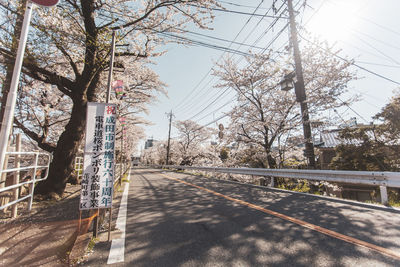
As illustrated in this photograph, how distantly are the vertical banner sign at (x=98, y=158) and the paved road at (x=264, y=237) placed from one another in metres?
0.71

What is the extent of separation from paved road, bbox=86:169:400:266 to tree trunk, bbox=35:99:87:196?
11.0 feet

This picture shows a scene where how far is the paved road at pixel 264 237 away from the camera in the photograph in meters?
1.96

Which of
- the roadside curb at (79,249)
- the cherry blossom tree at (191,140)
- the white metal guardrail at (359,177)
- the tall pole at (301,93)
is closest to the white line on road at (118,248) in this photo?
the roadside curb at (79,249)

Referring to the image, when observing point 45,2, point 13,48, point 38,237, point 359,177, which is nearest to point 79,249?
point 38,237

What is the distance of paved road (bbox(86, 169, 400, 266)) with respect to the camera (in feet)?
6.42

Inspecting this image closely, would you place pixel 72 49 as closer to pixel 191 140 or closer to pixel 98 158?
pixel 98 158

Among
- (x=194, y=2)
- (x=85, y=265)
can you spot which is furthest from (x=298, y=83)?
(x=85, y=265)

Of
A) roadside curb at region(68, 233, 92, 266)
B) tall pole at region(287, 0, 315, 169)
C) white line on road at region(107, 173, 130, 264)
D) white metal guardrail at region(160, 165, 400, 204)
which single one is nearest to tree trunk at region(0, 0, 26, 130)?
roadside curb at region(68, 233, 92, 266)

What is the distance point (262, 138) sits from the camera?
40.0 feet

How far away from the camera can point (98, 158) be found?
290cm

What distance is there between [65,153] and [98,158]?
3.56 metres

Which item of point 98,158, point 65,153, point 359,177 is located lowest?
point 359,177

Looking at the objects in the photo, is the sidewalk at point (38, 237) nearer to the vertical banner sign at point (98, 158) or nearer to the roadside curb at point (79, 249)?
the roadside curb at point (79, 249)

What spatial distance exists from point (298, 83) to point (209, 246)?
8293 millimetres
